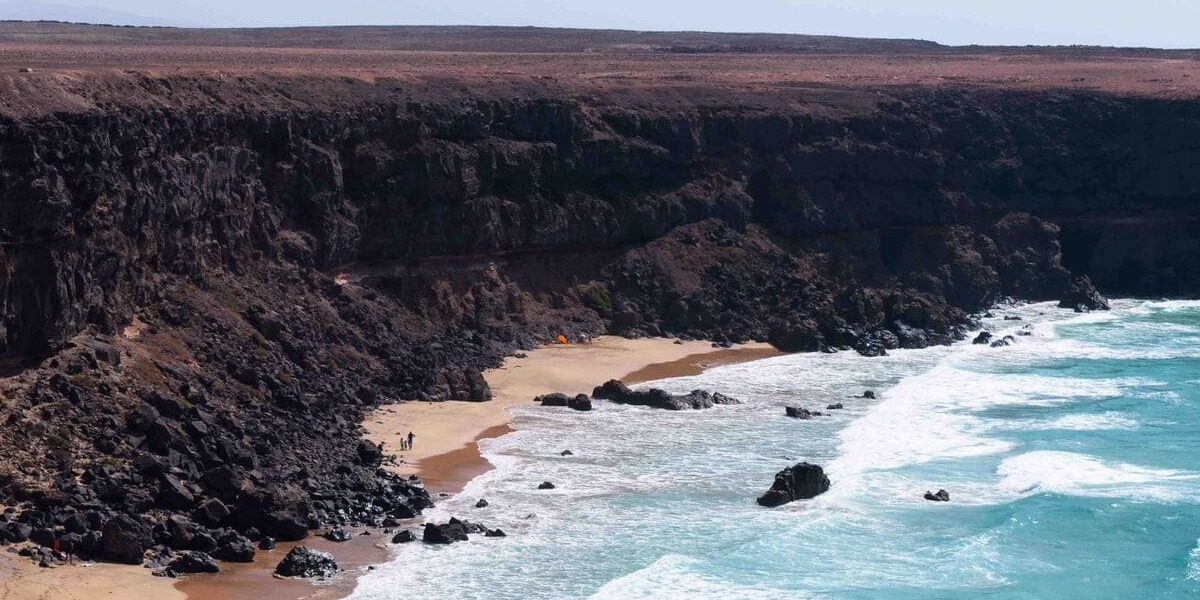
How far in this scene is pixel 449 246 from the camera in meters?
67.7

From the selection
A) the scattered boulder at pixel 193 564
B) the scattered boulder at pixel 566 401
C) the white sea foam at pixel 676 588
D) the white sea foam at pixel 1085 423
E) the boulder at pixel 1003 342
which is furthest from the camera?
the boulder at pixel 1003 342

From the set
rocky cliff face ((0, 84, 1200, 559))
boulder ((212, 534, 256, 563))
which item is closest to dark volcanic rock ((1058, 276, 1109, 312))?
rocky cliff face ((0, 84, 1200, 559))

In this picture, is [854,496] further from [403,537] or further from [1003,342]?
[1003,342]

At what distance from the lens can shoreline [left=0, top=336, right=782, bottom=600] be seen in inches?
1428

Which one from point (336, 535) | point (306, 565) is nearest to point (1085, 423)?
point (336, 535)

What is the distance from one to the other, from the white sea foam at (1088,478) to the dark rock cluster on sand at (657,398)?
35.4ft

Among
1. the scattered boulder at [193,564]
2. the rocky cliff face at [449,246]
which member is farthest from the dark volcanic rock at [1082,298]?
the scattered boulder at [193,564]

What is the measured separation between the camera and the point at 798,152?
8119cm

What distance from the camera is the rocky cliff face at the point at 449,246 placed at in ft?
144

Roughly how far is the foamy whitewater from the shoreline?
0.94m

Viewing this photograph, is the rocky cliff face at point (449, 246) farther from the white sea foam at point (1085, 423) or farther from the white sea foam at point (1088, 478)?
the white sea foam at point (1088, 478)

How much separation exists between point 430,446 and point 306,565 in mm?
12903

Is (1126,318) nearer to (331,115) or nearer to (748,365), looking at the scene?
(748,365)

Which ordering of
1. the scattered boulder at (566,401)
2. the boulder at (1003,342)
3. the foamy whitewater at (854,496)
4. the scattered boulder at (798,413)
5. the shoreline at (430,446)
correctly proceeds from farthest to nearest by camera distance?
the boulder at (1003,342) → the scattered boulder at (798,413) → the scattered boulder at (566,401) → the foamy whitewater at (854,496) → the shoreline at (430,446)
